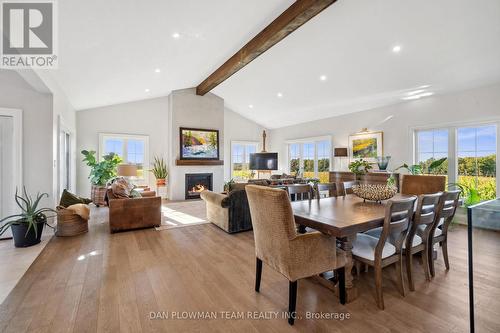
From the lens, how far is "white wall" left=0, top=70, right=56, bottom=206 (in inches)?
140

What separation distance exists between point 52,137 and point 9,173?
0.80 meters

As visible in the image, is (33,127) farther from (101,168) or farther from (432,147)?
(432,147)

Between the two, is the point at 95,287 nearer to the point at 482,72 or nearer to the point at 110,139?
the point at 110,139

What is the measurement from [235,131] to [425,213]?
7456mm

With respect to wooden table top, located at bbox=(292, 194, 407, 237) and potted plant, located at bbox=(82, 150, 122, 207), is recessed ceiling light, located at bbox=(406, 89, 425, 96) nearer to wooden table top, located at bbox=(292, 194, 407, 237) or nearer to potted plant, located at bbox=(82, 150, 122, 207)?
wooden table top, located at bbox=(292, 194, 407, 237)

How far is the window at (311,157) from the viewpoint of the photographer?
7.36m

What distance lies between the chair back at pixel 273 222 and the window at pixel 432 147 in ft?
15.9

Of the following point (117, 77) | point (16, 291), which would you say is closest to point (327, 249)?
point (16, 291)

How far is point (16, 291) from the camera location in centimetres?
213

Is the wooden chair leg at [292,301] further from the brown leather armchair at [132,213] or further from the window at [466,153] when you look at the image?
the window at [466,153]

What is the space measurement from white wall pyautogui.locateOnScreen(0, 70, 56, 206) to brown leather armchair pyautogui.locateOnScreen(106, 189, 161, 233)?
3.25 feet

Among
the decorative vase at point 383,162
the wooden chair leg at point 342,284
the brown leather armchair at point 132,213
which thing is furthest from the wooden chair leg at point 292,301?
the decorative vase at point 383,162

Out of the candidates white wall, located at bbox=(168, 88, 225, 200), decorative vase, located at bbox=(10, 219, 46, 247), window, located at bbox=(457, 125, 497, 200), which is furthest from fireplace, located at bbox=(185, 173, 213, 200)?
window, located at bbox=(457, 125, 497, 200)

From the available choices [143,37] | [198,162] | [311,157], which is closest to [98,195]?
[198,162]
